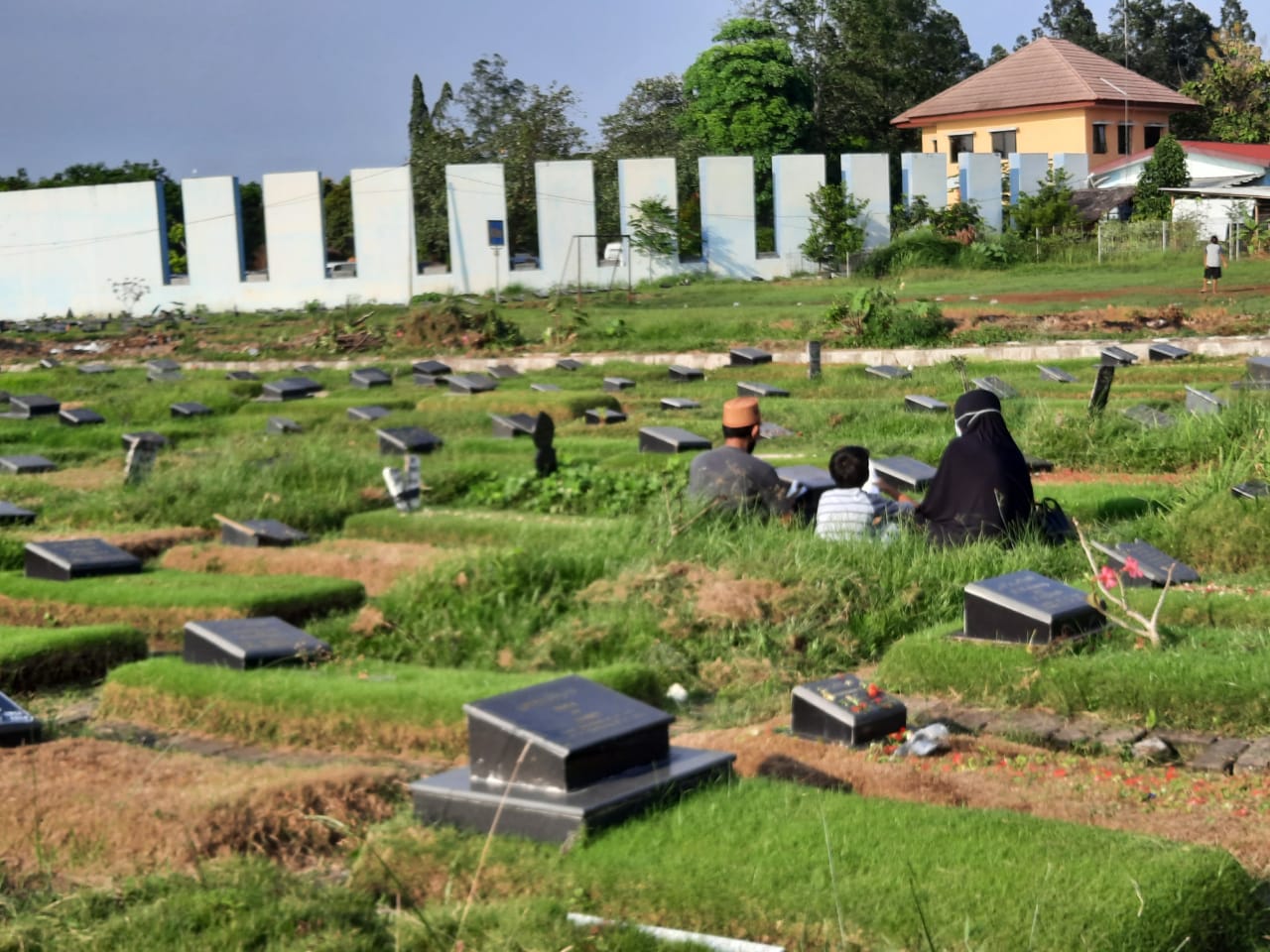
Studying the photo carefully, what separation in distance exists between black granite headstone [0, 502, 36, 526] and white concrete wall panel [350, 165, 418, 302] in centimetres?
2203

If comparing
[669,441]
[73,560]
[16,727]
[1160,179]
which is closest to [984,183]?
[1160,179]

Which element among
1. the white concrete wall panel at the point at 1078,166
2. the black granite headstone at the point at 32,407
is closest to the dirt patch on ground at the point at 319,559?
the black granite headstone at the point at 32,407

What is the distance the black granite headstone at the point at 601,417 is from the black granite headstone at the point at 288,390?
4.10 m

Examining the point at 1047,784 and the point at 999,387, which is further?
the point at 999,387

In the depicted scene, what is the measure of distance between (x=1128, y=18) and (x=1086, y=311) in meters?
63.4

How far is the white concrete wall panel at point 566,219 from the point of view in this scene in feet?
108

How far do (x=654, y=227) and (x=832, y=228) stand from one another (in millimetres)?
3779

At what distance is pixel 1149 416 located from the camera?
481 inches

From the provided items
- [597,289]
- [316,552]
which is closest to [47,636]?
[316,552]

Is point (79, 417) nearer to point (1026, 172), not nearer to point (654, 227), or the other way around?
point (654, 227)

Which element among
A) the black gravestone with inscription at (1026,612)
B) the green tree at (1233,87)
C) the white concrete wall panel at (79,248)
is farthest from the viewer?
the green tree at (1233,87)

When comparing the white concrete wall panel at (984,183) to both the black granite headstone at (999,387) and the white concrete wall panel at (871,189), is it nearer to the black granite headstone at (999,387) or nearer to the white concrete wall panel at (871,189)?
the white concrete wall panel at (871,189)

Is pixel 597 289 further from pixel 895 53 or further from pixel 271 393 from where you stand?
pixel 895 53

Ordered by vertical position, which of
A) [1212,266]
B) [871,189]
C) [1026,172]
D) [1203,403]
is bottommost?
[1203,403]
